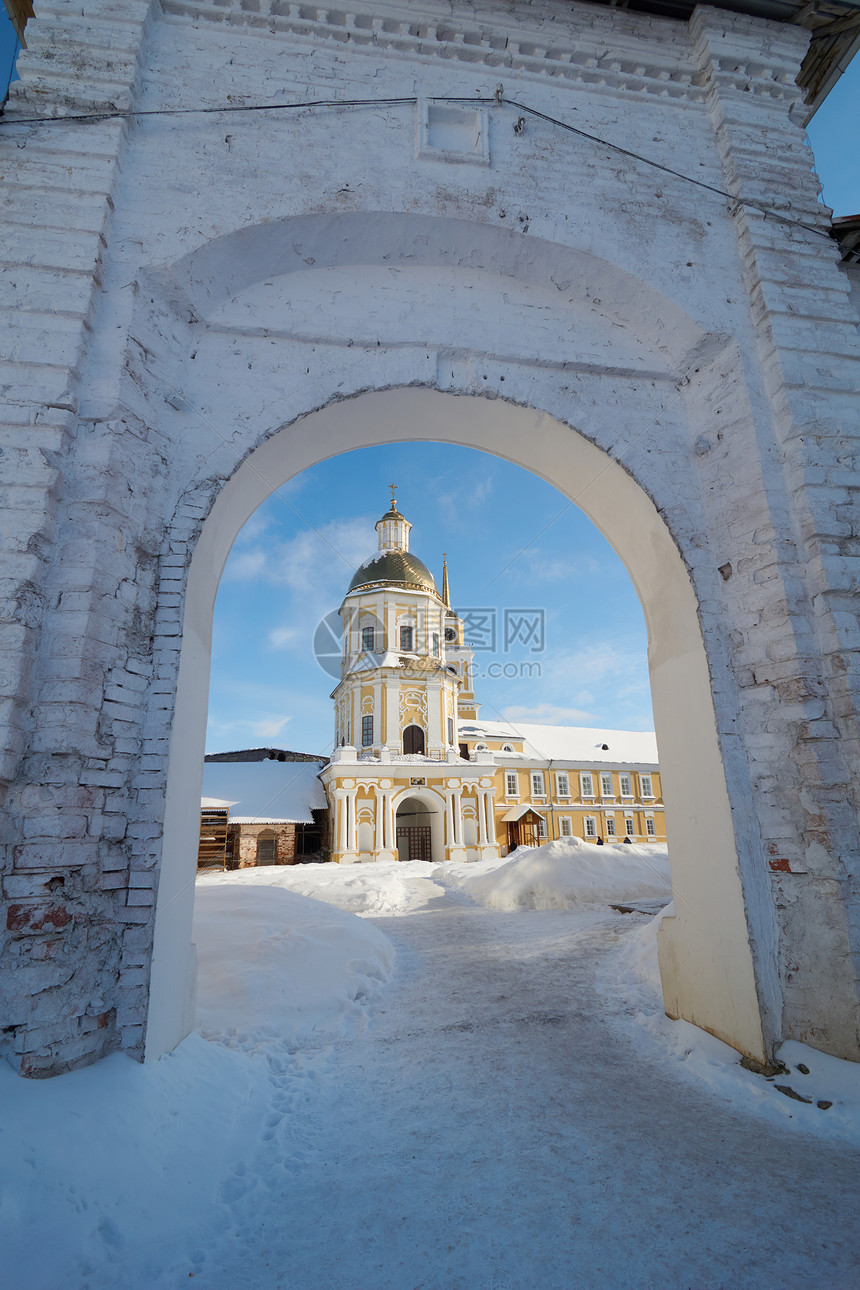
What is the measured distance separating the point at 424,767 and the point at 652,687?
21.3 metres

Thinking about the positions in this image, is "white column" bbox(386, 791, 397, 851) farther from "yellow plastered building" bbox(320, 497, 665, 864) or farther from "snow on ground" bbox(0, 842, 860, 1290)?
"snow on ground" bbox(0, 842, 860, 1290)

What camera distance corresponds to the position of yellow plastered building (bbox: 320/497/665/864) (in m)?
24.8

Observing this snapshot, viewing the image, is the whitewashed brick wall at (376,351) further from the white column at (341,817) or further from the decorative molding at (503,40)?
the white column at (341,817)

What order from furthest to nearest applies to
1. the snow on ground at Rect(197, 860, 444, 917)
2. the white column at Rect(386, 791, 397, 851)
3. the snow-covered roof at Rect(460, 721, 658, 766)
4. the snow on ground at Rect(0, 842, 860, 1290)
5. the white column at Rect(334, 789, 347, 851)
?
the snow-covered roof at Rect(460, 721, 658, 766)
the white column at Rect(386, 791, 397, 851)
the white column at Rect(334, 789, 347, 851)
the snow on ground at Rect(197, 860, 444, 917)
the snow on ground at Rect(0, 842, 860, 1290)

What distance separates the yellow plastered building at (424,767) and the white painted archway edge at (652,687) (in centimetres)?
2044

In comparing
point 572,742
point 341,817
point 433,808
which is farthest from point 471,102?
point 572,742

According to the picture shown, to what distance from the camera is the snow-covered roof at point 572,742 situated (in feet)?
116

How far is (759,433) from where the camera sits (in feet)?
14.5

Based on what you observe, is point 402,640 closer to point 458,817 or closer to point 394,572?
point 394,572

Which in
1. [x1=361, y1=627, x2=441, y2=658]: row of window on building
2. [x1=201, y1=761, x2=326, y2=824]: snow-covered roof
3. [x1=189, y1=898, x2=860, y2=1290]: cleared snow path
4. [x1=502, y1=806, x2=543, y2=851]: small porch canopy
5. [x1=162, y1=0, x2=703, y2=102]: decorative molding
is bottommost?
[x1=189, y1=898, x2=860, y2=1290]: cleared snow path

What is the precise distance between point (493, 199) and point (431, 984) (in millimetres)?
6390

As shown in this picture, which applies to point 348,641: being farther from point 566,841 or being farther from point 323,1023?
point 323,1023

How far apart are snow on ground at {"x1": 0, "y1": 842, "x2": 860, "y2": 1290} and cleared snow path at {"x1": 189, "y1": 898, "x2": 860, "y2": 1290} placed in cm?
1

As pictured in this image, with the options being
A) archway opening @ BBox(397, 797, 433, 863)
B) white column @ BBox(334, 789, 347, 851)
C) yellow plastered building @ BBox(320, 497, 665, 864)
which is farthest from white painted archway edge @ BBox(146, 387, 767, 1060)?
archway opening @ BBox(397, 797, 433, 863)
